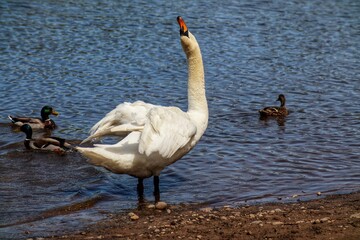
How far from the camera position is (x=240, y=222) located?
788 centimetres

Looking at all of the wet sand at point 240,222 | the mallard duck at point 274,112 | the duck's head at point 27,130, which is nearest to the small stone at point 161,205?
the wet sand at point 240,222

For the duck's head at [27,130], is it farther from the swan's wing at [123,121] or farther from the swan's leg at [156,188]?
the swan's leg at [156,188]

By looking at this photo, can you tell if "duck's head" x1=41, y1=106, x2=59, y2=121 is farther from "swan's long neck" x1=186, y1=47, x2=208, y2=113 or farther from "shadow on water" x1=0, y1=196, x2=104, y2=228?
"swan's long neck" x1=186, y1=47, x2=208, y2=113

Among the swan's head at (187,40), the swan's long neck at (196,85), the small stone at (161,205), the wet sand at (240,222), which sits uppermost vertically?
the swan's head at (187,40)

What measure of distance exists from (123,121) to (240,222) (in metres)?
2.16

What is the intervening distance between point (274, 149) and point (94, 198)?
12.0ft

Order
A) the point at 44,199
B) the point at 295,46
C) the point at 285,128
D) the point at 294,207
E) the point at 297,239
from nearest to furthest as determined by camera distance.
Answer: the point at 297,239, the point at 294,207, the point at 44,199, the point at 285,128, the point at 295,46

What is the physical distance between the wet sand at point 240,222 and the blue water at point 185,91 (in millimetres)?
437

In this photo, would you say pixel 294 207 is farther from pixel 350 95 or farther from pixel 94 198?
pixel 350 95

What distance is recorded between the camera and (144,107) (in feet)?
30.5

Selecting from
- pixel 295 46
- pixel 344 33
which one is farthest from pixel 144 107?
pixel 344 33

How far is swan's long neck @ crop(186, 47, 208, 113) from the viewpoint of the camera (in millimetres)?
9492

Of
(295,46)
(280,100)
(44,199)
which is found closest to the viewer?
(44,199)

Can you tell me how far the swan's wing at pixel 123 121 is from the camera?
899 cm
